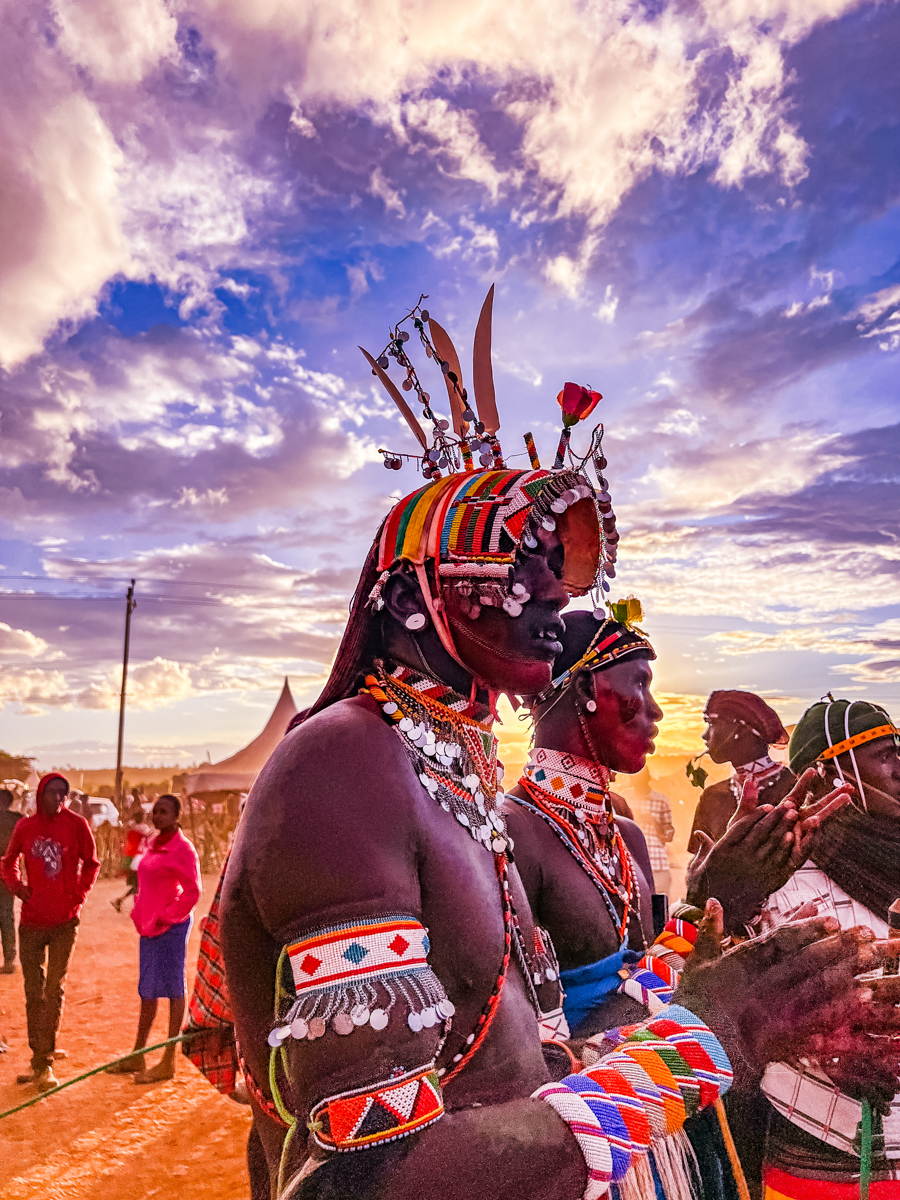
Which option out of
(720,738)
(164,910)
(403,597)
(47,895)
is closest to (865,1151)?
(403,597)

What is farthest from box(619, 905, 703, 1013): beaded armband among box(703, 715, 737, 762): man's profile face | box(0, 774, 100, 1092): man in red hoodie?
box(0, 774, 100, 1092): man in red hoodie

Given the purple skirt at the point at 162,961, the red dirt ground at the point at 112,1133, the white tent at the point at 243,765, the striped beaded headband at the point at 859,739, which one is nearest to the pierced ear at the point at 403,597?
the striped beaded headband at the point at 859,739

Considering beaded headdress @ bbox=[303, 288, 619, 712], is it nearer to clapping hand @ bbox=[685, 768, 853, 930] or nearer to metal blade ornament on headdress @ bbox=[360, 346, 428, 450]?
metal blade ornament on headdress @ bbox=[360, 346, 428, 450]

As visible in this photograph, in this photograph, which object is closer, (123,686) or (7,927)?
(7,927)

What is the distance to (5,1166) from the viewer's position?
20.6ft

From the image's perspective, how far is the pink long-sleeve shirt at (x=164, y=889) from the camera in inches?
291

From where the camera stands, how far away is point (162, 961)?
24.5 feet

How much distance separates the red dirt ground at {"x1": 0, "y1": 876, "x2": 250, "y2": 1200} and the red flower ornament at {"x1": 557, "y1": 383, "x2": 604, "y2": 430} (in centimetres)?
577

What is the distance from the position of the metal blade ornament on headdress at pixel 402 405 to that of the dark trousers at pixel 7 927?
10436mm

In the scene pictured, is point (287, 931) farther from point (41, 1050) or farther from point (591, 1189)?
point (41, 1050)

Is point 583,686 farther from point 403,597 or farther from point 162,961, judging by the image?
point 162,961

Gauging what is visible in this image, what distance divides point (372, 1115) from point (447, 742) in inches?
33.2

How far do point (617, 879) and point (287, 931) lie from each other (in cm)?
211

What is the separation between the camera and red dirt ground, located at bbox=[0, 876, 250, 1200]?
19.5ft
